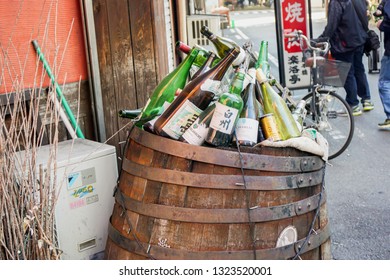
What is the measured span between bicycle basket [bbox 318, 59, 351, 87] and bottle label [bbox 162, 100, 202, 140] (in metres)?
4.90

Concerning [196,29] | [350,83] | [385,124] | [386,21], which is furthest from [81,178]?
[350,83]

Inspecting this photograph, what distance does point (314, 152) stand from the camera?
313 cm

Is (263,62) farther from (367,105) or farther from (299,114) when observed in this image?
(367,105)

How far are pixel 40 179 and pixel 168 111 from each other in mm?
797

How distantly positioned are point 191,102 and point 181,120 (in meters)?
0.14

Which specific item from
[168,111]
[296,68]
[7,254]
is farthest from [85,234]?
[296,68]

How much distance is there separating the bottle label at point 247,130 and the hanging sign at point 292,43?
7092 mm

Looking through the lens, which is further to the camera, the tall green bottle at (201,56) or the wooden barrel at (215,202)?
the tall green bottle at (201,56)

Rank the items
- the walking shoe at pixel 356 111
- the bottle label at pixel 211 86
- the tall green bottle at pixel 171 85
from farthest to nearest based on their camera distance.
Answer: the walking shoe at pixel 356 111
the tall green bottle at pixel 171 85
the bottle label at pixel 211 86

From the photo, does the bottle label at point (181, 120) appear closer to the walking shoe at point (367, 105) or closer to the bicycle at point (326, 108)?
the bicycle at point (326, 108)

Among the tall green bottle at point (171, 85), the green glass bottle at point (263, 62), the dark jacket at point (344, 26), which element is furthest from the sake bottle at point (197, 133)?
the dark jacket at point (344, 26)

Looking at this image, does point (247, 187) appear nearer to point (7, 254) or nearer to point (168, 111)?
point (168, 111)

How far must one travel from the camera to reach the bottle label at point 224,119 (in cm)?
295

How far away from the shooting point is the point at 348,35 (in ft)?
31.0
